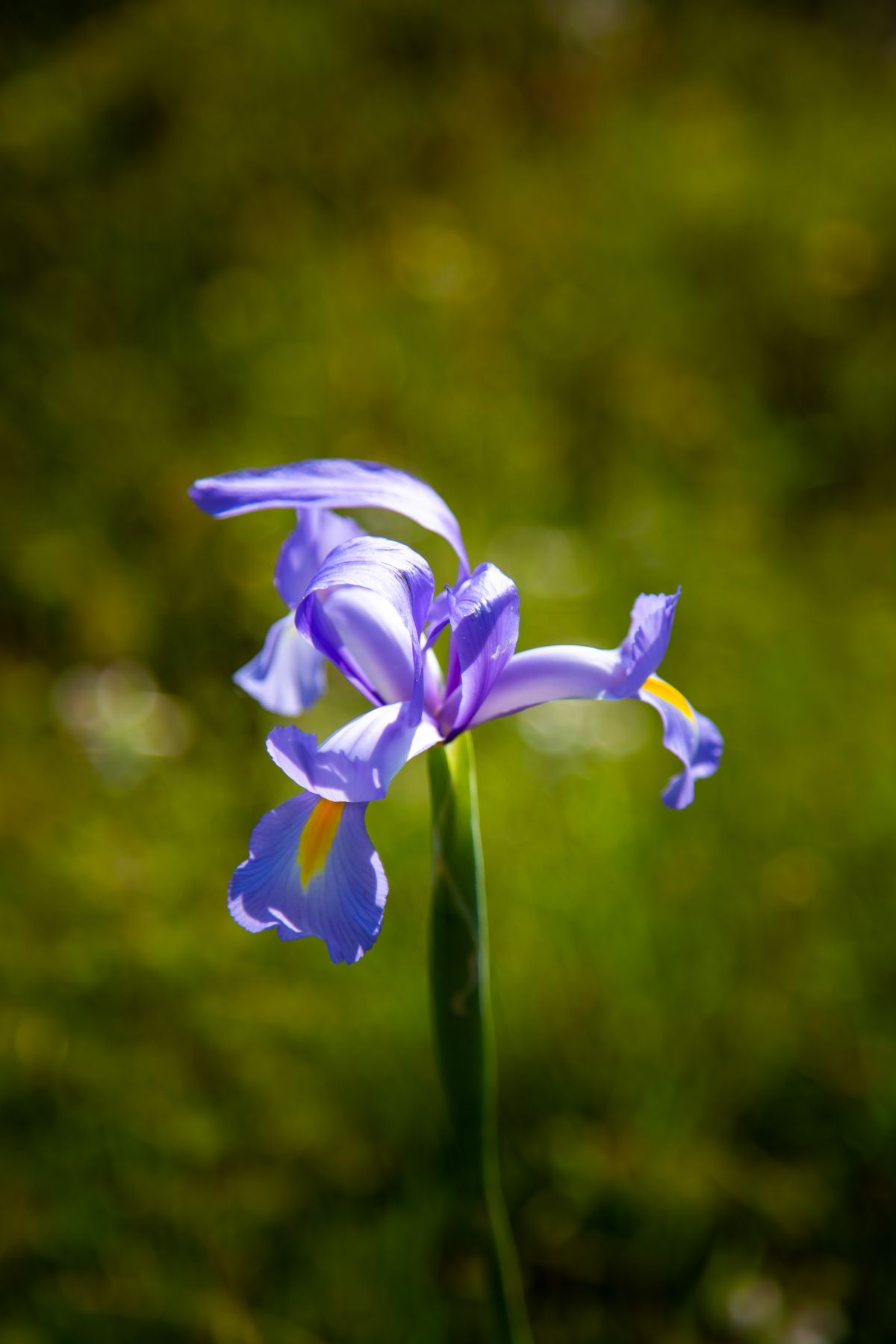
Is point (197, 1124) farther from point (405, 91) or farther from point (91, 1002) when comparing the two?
point (405, 91)

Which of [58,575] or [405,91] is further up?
[405,91]

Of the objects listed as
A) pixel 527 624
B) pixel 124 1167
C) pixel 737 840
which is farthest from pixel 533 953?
pixel 527 624

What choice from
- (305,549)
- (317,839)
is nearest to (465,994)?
(317,839)

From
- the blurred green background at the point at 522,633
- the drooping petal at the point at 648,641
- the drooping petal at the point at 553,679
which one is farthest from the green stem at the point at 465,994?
the blurred green background at the point at 522,633

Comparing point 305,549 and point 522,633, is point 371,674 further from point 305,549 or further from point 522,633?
point 522,633

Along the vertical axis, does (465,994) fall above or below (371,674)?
below

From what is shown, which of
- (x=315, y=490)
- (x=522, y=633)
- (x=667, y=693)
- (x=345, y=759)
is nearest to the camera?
(x=345, y=759)
